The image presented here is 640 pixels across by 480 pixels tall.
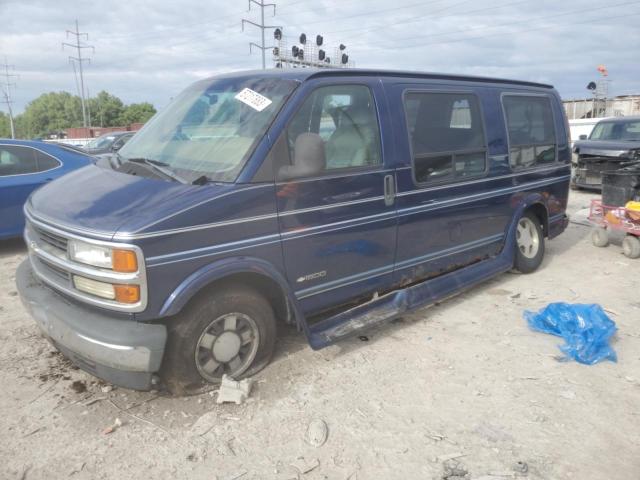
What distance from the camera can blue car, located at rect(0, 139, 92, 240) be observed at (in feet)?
21.4

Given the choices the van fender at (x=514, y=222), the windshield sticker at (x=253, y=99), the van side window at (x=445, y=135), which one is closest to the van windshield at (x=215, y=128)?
the windshield sticker at (x=253, y=99)

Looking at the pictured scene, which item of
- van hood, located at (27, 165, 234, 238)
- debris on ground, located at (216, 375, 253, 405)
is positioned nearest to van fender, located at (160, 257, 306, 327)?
van hood, located at (27, 165, 234, 238)

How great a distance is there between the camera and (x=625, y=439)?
9.78 feet

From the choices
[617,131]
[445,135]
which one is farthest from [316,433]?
[617,131]

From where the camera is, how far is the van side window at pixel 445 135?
14.0ft

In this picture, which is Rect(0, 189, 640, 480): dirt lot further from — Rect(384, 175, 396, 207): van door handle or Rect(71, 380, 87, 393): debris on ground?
Rect(384, 175, 396, 207): van door handle

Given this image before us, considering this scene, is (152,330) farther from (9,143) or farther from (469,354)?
(9,143)

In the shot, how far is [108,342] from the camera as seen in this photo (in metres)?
2.88

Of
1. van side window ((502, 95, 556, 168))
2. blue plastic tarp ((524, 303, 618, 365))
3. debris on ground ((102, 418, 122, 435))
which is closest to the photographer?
debris on ground ((102, 418, 122, 435))

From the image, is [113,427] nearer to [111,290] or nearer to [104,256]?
[111,290]

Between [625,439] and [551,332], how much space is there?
4.81 ft

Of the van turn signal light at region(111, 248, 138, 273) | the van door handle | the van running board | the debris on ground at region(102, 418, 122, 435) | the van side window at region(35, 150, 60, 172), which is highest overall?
the van side window at region(35, 150, 60, 172)

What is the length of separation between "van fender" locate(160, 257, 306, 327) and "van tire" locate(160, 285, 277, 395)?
0.52ft

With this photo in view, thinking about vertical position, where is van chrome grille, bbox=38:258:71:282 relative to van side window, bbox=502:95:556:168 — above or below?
below
